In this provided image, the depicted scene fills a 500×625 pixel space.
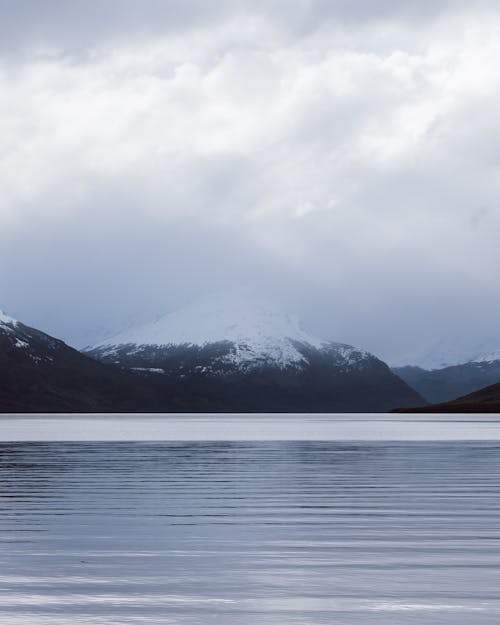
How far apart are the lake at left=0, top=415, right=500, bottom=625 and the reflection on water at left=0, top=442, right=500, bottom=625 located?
1.8 inches

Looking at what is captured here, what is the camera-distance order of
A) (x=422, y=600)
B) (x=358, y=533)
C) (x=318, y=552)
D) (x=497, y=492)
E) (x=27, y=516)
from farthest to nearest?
(x=497, y=492) < (x=27, y=516) < (x=358, y=533) < (x=318, y=552) < (x=422, y=600)

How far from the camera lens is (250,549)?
1089 inches

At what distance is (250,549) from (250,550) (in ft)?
0.67

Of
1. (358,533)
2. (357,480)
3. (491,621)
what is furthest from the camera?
(357,480)

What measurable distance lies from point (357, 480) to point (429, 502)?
508 inches

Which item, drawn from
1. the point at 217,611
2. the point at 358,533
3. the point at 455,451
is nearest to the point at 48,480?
the point at 358,533

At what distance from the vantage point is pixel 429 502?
40.8m

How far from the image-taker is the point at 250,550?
27.5 metres

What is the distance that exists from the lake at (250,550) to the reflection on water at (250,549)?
0.05 meters

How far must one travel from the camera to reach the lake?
19.5 meters

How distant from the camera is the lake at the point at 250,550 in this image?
19469mm

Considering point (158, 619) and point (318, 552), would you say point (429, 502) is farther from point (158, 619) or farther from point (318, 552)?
point (158, 619)

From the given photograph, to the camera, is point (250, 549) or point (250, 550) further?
point (250, 549)

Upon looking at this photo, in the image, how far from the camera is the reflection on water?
19500 mm
